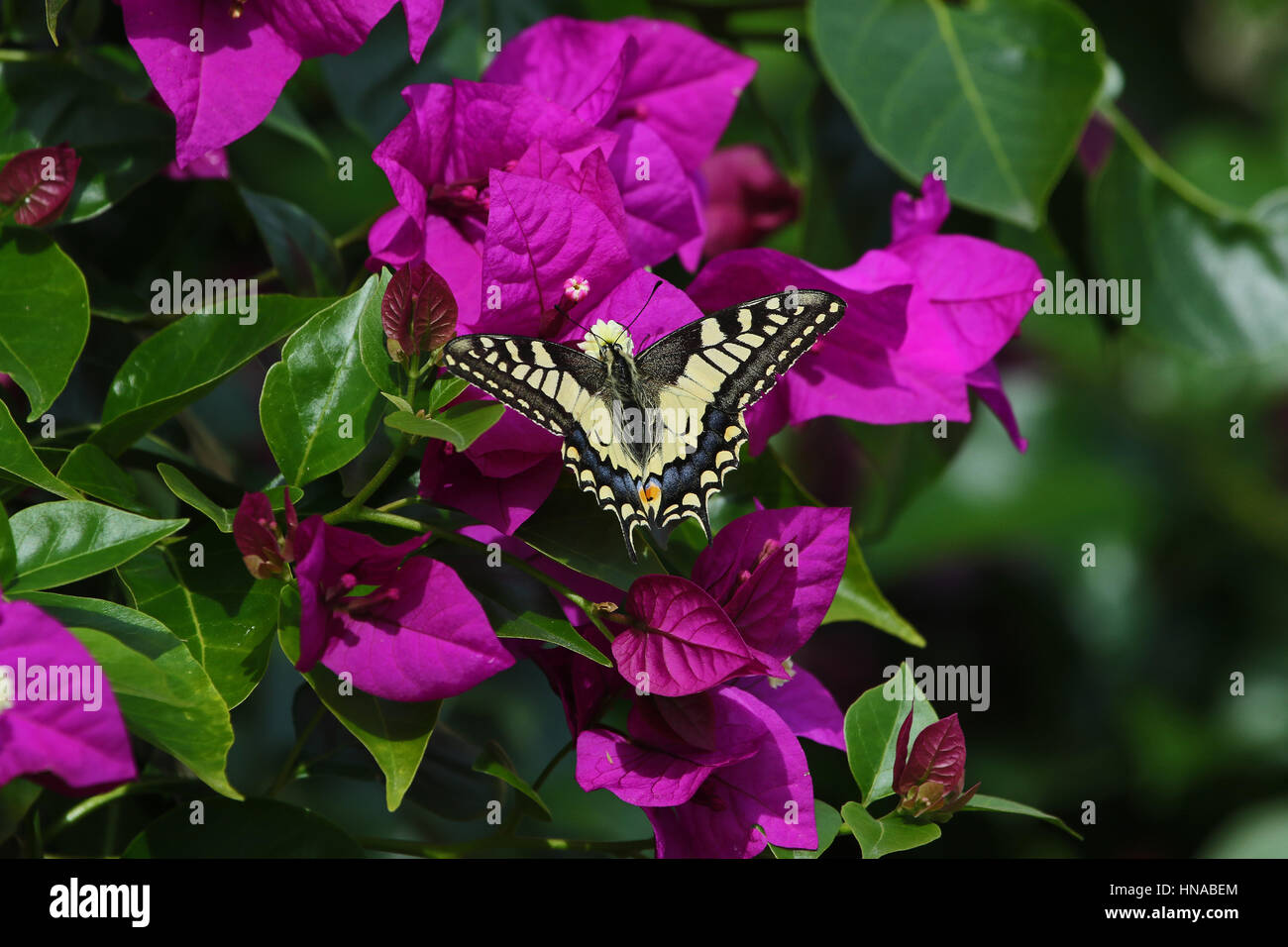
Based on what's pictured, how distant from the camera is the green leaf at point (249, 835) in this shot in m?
0.50

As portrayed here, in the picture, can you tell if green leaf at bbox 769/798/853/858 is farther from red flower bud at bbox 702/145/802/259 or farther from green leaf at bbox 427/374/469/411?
red flower bud at bbox 702/145/802/259

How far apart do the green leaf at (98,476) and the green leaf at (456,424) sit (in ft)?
0.45

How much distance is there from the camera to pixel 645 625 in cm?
48

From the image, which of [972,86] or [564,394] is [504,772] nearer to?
[564,394]

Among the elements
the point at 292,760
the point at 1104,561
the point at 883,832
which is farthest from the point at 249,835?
the point at 1104,561

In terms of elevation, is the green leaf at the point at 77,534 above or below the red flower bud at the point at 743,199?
below

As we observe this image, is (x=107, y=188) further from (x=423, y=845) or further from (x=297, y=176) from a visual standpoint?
(x=297, y=176)

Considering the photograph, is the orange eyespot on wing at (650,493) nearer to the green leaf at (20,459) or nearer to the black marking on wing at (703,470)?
the black marking on wing at (703,470)

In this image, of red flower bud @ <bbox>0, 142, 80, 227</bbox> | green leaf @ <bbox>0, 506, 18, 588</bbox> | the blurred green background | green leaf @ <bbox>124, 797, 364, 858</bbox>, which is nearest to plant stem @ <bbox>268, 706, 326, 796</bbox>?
green leaf @ <bbox>124, 797, 364, 858</bbox>

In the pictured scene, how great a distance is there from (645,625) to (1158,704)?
129 centimetres

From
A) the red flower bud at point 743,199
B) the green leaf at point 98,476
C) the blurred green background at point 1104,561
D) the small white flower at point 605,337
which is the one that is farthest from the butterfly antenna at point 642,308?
the blurred green background at point 1104,561

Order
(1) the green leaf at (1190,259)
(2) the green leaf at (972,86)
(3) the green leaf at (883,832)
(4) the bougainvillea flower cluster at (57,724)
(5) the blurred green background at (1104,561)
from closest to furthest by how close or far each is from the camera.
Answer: (4) the bougainvillea flower cluster at (57,724) < (3) the green leaf at (883,832) < (2) the green leaf at (972,86) < (1) the green leaf at (1190,259) < (5) the blurred green background at (1104,561)

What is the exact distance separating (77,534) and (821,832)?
12.7 inches
